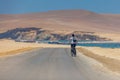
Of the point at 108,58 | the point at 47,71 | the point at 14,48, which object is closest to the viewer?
the point at 47,71

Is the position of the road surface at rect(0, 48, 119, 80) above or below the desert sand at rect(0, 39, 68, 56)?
above

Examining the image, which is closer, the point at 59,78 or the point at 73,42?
the point at 59,78

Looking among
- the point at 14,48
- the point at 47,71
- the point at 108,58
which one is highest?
the point at 47,71

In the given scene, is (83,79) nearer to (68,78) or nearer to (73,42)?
(68,78)

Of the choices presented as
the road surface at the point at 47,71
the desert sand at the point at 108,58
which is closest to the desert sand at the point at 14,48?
the desert sand at the point at 108,58

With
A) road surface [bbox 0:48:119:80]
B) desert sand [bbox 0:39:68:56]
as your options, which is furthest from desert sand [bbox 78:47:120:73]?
desert sand [bbox 0:39:68:56]

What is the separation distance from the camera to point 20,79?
1636 centimetres

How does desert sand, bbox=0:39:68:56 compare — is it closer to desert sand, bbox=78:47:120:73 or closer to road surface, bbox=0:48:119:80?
desert sand, bbox=78:47:120:73

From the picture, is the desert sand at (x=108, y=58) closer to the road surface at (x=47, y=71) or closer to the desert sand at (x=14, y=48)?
the road surface at (x=47, y=71)

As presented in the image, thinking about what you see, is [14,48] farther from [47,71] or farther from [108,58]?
[47,71]

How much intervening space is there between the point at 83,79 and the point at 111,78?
1.55m

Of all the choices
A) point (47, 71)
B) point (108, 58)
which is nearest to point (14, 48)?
point (108, 58)

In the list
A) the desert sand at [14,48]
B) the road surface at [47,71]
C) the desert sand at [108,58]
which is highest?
the road surface at [47,71]

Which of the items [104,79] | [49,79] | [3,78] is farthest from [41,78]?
[104,79]
